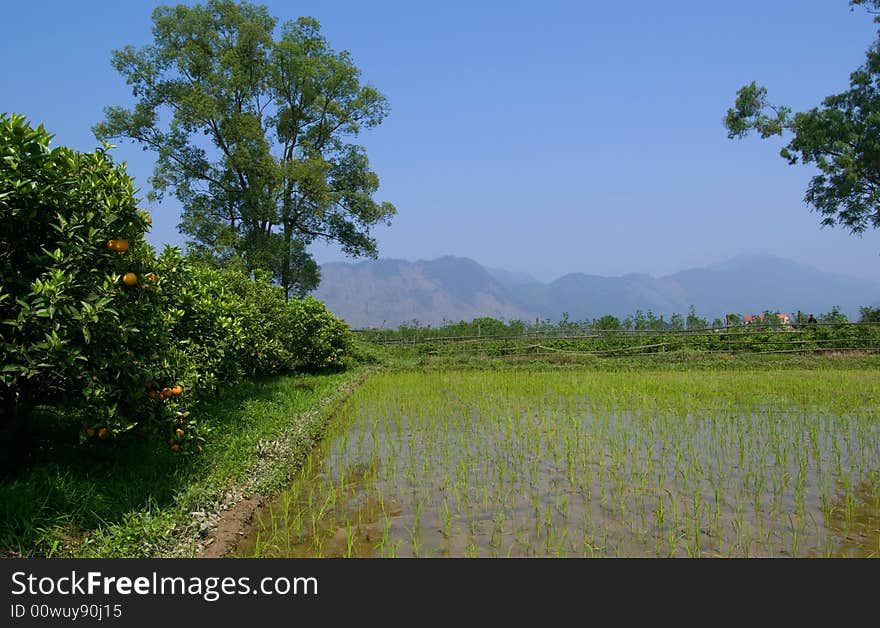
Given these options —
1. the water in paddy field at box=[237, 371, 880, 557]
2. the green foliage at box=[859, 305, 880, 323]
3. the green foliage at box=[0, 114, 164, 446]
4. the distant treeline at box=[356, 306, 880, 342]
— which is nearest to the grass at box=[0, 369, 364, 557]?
the water in paddy field at box=[237, 371, 880, 557]

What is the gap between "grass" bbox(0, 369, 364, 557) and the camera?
388 cm

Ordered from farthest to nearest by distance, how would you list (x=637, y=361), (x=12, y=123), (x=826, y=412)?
(x=637, y=361) → (x=826, y=412) → (x=12, y=123)

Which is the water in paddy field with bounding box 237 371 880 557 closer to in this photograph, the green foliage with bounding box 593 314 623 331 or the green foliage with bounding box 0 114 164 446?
the green foliage with bounding box 0 114 164 446

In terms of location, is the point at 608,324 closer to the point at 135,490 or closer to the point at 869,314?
the point at 869,314

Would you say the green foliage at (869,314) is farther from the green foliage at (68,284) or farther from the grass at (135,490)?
the green foliage at (68,284)

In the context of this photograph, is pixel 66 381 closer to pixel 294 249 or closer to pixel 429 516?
pixel 429 516

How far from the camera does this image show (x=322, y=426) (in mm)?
8430

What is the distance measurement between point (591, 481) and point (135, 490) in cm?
407

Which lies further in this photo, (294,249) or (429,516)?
(294,249)

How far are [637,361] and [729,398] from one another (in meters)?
6.65

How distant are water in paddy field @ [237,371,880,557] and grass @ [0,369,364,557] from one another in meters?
0.38

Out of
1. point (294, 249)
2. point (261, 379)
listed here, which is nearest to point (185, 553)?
point (261, 379)

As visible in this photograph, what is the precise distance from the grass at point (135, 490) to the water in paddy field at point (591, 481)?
38 centimetres

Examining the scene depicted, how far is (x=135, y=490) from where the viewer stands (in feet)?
15.5
